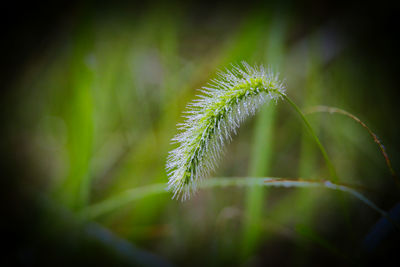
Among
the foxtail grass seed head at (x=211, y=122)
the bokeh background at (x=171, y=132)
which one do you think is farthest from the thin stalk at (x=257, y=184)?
the foxtail grass seed head at (x=211, y=122)

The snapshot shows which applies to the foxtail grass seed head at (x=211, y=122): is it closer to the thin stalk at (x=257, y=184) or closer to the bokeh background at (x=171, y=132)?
the thin stalk at (x=257, y=184)

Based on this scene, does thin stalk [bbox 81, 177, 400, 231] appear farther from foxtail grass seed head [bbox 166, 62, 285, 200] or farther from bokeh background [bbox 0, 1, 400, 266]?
foxtail grass seed head [bbox 166, 62, 285, 200]

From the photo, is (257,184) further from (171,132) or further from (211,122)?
(171,132)

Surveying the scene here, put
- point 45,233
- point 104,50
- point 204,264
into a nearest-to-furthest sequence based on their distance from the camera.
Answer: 1. point 45,233
2. point 204,264
3. point 104,50

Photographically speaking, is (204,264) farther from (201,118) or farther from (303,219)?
(201,118)

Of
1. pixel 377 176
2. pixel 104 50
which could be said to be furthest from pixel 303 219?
pixel 104 50

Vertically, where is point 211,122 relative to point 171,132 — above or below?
below

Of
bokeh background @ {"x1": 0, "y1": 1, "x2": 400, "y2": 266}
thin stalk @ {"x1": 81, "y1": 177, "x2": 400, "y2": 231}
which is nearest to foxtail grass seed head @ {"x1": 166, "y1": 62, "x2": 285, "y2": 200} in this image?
thin stalk @ {"x1": 81, "y1": 177, "x2": 400, "y2": 231}

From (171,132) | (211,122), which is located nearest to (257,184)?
(211,122)
